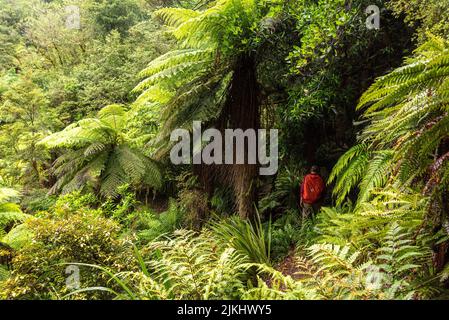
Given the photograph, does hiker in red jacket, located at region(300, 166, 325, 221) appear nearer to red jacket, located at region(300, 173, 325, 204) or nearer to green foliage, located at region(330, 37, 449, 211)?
red jacket, located at region(300, 173, 325, 204)

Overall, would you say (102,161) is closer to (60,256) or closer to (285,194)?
(285,194)

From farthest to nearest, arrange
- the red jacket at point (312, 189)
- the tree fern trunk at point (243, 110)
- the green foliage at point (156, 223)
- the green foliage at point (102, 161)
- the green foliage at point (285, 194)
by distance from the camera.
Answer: the green foliage at point (102, 161) < the green foliage at point (156, 223) < the green foliage at point (285, 194) < the red jacket at point (312, 189) < the tree fern trunk at point (243, 110)

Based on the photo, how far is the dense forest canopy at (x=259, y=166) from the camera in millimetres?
2102

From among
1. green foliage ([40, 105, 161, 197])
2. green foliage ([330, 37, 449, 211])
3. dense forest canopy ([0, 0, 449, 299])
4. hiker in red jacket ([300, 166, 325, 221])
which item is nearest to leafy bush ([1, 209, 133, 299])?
dense forest canopy ([0, 0, 449, 299])

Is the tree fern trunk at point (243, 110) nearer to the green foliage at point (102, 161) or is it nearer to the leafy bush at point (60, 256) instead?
the leafy bush at point (60, 256)

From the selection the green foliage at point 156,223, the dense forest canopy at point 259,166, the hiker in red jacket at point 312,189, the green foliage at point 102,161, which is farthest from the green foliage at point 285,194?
the green foliage at point 102,161

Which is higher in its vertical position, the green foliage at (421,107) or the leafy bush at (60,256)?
the green foliage at (421,107)

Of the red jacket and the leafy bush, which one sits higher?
the red jacket

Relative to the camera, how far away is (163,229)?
18.7 ft

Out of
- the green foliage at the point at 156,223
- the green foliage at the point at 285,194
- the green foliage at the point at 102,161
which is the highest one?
the green foliage at the point at 102,161

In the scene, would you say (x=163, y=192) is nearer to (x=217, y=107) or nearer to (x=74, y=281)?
(x=217, y=107)

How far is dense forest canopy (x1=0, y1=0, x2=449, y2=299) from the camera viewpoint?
82.7 inches

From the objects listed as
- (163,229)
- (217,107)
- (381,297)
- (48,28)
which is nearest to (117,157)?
(163,229)

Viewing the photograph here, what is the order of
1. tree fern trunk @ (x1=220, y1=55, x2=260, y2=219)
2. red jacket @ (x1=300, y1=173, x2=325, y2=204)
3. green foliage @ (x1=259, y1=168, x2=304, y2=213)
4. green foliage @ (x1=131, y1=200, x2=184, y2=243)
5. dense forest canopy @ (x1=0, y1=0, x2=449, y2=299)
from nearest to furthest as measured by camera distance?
dense forest canopy @ (x1=0, y1=0, x2=449, y2=299) < tree fern trunk @ (x1=220, y1=55, x2=260, y2=219) < red jacket @ (x1=300, y1=173, x2=325, y2=204) < green foliage @ (x1=259, y1=168, x2=304, y2=213) < green foliage @ (x1=131, y1=200, x2=184, y2=243)
